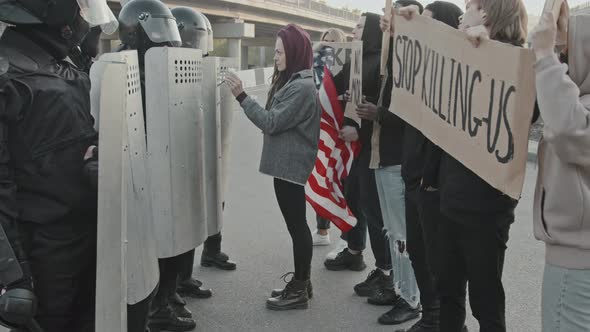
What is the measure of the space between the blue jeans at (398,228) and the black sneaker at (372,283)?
1.11 ft

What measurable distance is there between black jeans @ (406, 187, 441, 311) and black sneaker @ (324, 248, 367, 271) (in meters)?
1.34

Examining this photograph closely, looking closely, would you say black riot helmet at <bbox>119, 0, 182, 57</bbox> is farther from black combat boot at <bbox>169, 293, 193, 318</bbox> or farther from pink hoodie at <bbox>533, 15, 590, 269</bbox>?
pink hoodie at <bbox>533, 15, 590, 269</bbox>

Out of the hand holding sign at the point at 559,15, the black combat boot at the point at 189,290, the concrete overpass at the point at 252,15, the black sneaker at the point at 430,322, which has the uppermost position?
the hand holding sign at the point at 559,15

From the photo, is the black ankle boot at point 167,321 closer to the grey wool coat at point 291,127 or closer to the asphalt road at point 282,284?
the asphalt road at point 282,284

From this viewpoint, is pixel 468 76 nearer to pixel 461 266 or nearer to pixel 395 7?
pixel 461 266

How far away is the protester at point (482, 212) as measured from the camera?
2564 mm

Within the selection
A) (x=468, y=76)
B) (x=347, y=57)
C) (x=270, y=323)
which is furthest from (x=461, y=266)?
(x=347, y=57)

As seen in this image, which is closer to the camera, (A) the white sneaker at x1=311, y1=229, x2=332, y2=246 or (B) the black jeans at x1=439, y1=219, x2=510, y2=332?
(B) the black jeans at x1=439, y1=219, x2=510, y2=332

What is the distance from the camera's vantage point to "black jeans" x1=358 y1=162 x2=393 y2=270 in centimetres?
429

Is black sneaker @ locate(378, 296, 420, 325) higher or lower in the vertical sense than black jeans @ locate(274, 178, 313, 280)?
lower

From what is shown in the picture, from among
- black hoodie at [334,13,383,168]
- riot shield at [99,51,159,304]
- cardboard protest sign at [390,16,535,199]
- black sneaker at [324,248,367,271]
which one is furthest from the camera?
black sneaker at [324,248,367,271]

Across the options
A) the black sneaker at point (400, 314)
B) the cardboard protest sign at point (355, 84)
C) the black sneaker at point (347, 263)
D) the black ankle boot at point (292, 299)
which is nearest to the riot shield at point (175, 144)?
the black ankle boot at point (292, 299)

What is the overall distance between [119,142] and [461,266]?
1.73 meters

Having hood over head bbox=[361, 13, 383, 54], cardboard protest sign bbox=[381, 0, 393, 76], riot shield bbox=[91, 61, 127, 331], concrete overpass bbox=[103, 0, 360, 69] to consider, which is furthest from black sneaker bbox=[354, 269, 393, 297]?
concrete overpass bbox=[103, 0, 360, 69]
